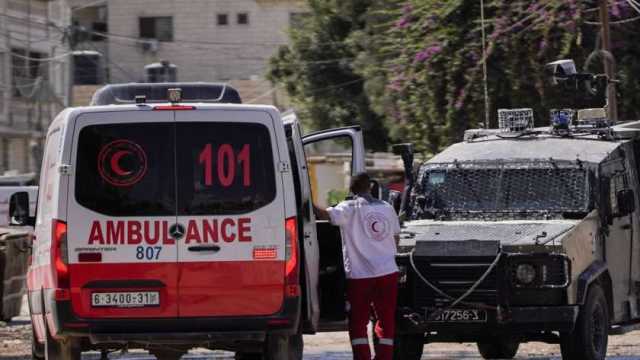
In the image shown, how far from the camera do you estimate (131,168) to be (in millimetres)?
11195

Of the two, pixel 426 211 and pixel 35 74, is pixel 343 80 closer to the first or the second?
pixel 35 74

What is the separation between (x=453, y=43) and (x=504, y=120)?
11714 millimetres

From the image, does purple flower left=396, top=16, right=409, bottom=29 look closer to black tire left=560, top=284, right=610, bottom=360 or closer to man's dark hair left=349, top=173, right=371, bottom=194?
black tire left=560, top=284, right=610, bottom=360

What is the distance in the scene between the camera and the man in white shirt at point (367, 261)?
13.0 metres

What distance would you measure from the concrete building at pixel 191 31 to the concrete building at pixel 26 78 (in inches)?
577

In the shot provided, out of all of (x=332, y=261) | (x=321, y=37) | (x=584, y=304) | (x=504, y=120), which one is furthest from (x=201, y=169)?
(x=321, y=37)

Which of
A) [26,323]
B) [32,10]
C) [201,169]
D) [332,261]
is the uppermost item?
[32,10]

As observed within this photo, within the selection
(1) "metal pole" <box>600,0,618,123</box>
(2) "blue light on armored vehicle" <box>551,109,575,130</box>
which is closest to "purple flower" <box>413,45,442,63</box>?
(1) "metal pole" <box>600,0,618,123</box>

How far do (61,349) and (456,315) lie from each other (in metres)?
3.65

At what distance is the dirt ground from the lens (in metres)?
16.4

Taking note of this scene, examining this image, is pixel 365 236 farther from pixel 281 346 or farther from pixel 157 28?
pixel 157 28

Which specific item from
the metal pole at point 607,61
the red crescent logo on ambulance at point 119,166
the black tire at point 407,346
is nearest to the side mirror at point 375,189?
the black tire at point 407,346

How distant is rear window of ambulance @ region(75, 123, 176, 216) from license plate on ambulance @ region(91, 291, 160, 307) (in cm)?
55

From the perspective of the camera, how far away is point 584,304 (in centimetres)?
1368
